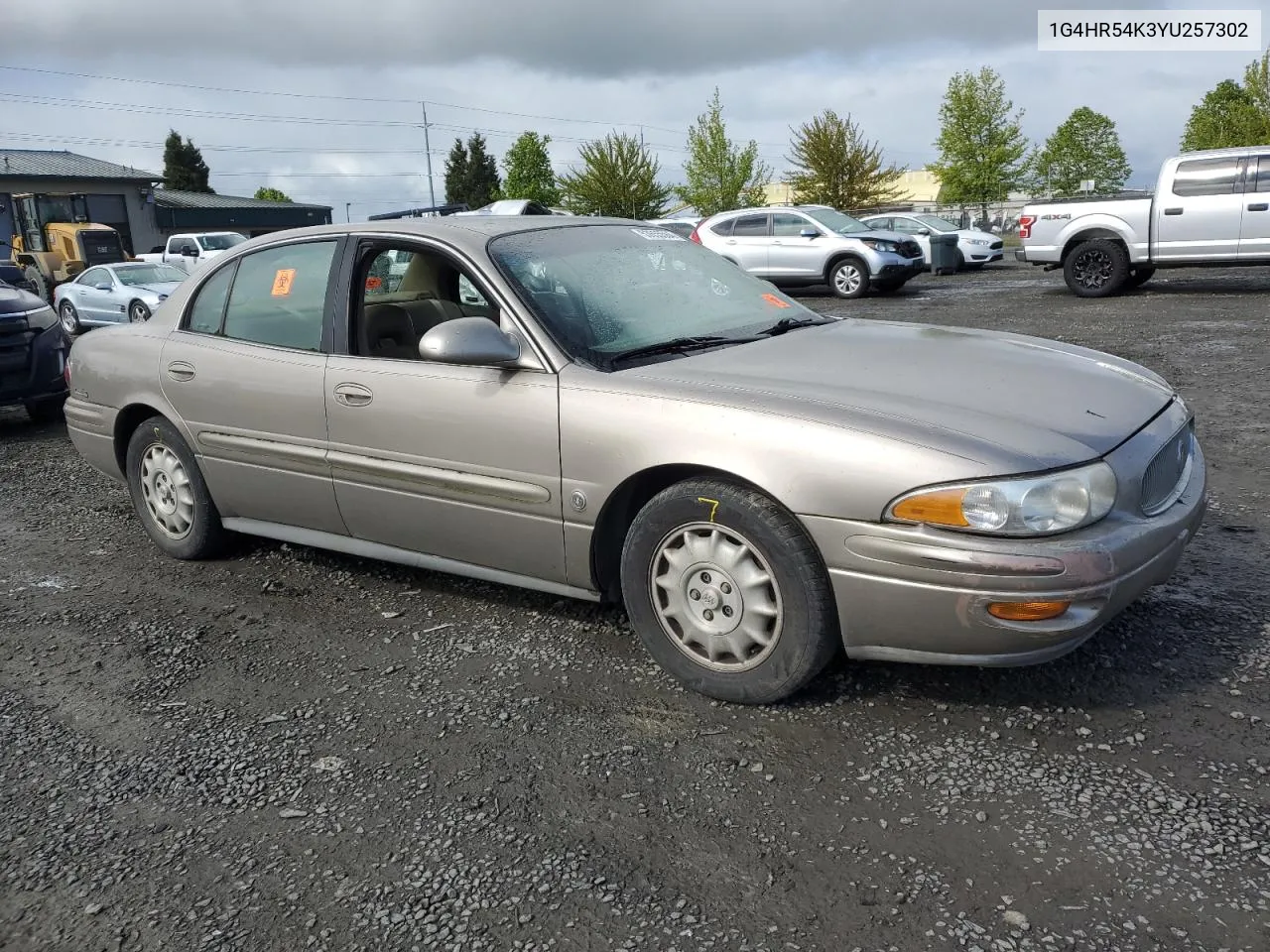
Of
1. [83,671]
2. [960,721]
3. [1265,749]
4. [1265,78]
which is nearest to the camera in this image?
[1265,749]

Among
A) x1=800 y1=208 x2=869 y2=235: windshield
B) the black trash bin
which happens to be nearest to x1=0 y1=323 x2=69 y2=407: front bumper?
x1=800 y1=208 x2=869 y2=235: windshield

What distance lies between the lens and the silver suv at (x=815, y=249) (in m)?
19.1

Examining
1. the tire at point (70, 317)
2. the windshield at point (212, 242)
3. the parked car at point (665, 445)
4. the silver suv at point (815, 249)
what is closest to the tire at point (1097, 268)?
the silver suv at point (815, 249)

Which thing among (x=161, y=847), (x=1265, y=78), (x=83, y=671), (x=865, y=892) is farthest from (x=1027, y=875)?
(x=1265, y=78)

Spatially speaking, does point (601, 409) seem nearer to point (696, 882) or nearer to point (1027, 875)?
point (696, 882)

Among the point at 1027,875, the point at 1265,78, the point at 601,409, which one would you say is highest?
the point at 1265,78

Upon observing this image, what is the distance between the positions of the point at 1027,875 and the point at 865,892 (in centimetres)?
37

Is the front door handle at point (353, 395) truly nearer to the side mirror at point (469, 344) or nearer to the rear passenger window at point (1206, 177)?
the side mirror at point (469, 344)

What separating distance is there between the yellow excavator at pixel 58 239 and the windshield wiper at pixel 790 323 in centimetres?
2769

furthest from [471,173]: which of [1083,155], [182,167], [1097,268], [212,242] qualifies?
[1097,268]

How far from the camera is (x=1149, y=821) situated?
2658 millimetres

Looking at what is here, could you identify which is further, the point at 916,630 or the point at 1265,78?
the point at 1265,78

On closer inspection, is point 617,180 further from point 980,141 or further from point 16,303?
point 16,303

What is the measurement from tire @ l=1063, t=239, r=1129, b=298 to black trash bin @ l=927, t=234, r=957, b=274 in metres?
7.75
